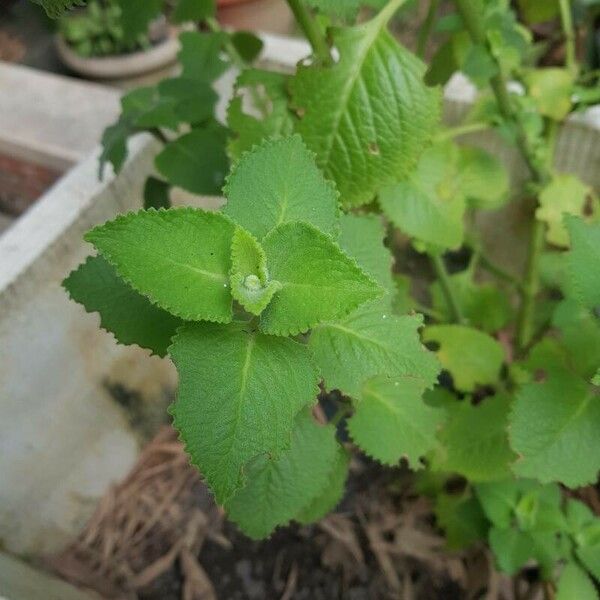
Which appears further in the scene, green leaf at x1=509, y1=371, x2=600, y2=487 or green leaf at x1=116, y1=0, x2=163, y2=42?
green leaf at x1=116, y1=0, x2=163, y2=42

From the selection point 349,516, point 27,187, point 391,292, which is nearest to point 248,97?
point 27,187

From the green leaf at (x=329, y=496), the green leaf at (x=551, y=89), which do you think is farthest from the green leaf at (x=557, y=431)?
the green leaf at (x=551, y=89)

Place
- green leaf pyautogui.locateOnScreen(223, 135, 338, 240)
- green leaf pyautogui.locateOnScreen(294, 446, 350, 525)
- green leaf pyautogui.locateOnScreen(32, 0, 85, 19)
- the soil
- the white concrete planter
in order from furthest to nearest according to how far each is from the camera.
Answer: the soil → the white concrete planter → green leaf pyautogui.locateOnScreen(294, 446, 350, 525) → green leaf pyautogui.locateOnScreen(223, 135, 338, 240) → green leaf pyautogui.locateOnScreen(32, 0, 85, 19)

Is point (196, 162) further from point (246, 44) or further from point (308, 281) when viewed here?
point (308, 281)

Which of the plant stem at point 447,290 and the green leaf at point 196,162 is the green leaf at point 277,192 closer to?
the green leaf at point 196,162

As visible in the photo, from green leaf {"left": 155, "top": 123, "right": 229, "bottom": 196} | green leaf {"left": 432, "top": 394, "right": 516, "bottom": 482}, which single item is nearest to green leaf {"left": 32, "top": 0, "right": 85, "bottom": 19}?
green leaf {"left": 155, "top": 123, "right": 229, "bottom": 196}

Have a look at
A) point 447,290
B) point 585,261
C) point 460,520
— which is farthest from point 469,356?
point 585,261

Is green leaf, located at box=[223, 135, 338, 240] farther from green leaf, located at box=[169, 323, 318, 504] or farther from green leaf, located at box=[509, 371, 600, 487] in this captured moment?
green leaf, located at box=[509, 371, 600, 487]
